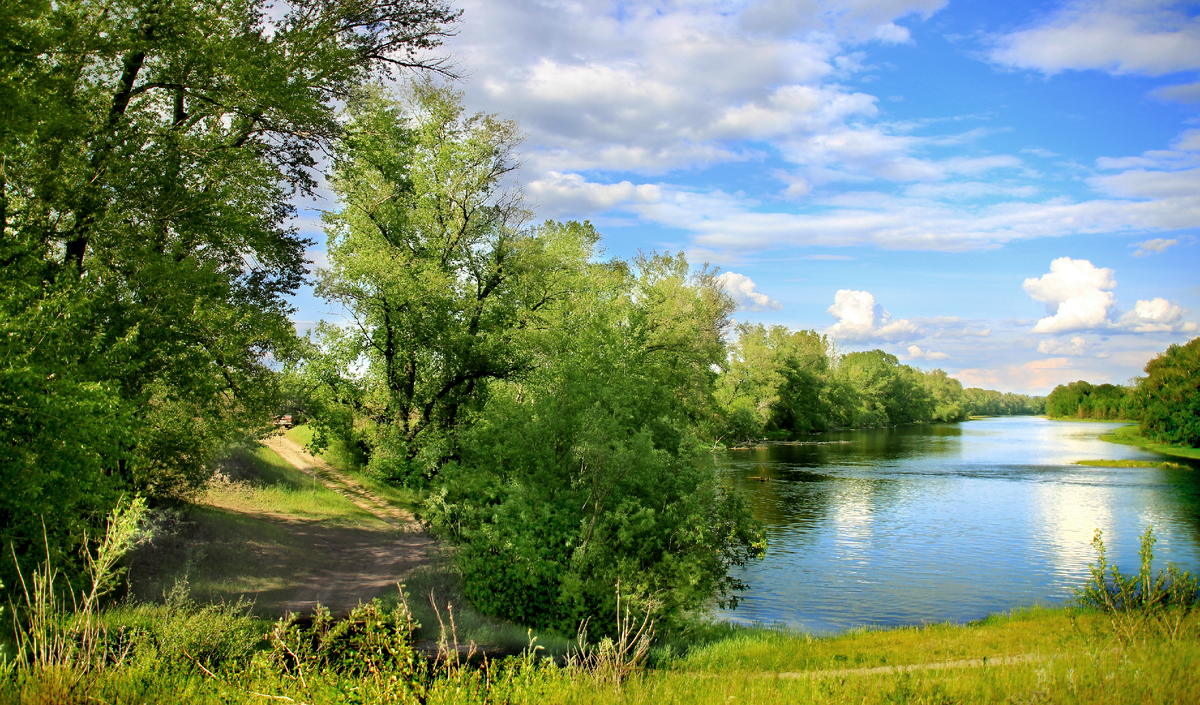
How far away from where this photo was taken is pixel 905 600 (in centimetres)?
1947

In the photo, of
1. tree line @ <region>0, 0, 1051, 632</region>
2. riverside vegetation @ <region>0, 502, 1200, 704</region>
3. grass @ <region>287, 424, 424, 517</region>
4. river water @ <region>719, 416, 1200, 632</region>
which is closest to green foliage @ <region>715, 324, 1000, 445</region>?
river water @ <region>719, 416, 1200, 632</region>

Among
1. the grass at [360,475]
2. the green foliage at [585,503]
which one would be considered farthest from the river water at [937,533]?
the grass at [360,475]

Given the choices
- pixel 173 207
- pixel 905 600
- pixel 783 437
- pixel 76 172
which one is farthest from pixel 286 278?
pixel 783 437

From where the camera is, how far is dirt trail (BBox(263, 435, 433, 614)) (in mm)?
15422

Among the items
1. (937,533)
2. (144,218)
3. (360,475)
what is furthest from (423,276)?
(937,533)

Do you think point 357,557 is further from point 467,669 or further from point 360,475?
point 360,475

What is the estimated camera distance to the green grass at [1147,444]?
62.3 meters

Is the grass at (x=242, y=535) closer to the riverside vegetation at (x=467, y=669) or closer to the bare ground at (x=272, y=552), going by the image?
the bare ground at (x=272, y=552)

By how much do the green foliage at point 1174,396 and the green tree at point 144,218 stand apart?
249 feet

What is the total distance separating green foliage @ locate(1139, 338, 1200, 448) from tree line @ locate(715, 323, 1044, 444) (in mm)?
34613

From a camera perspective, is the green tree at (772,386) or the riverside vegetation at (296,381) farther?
the green tree at (772,386)

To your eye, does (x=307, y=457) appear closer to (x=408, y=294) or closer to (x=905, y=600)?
(x=408, y=294)

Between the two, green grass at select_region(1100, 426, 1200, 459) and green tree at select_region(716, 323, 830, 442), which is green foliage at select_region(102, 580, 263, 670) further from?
green grass at select_region(1100, 426, 1200, 459)

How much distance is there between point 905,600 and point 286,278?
20065 mm
